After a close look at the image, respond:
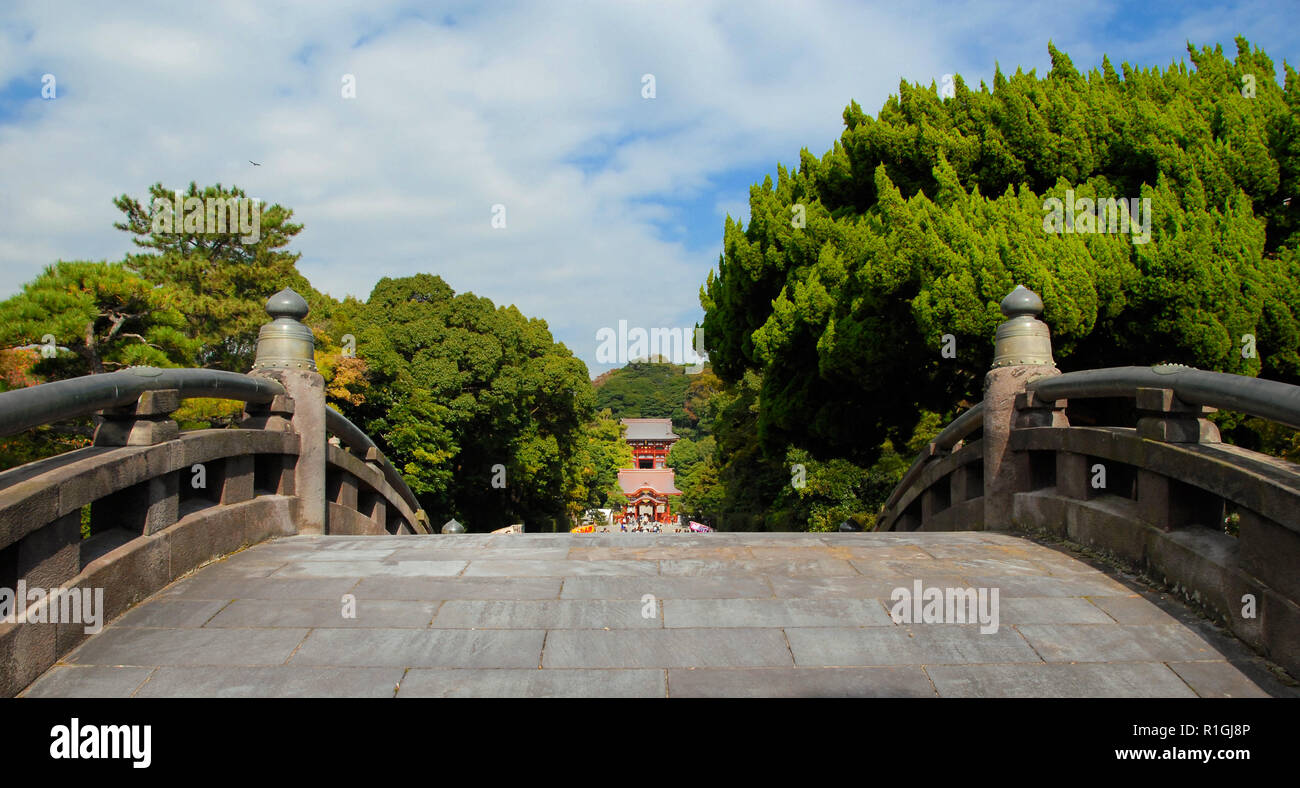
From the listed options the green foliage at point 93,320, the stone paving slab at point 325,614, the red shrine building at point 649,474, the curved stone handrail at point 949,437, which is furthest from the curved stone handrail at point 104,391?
the red shrine building at point 649,474

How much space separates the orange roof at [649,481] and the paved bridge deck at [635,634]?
56663 mm

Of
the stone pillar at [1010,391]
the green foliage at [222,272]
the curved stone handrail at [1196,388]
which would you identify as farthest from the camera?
the green foliage at [222,272]

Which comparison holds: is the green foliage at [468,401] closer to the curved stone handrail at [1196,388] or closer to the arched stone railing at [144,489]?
the arched stone railing at [144,489]

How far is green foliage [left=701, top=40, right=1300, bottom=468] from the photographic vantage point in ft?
30.1

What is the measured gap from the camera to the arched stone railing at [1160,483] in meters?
3.23

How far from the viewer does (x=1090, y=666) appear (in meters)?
3.28

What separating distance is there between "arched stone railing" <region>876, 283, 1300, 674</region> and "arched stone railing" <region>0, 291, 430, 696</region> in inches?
183
